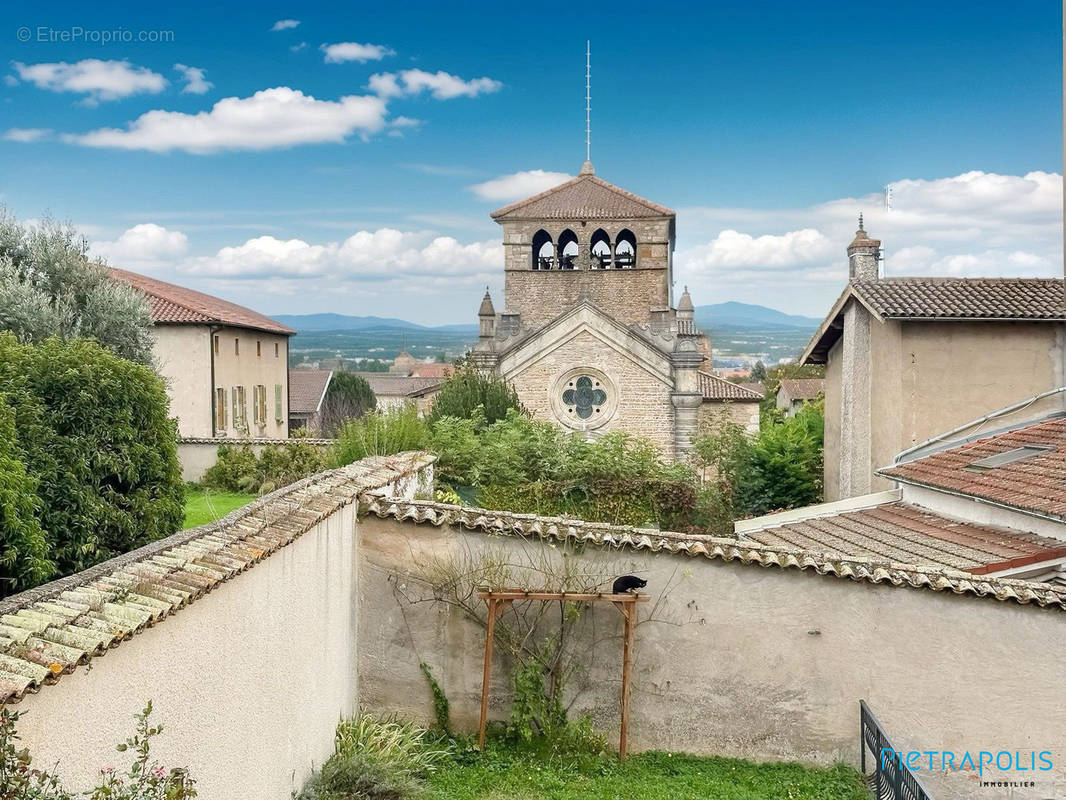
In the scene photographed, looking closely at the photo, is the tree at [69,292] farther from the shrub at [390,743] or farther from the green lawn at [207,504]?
the shrub at [390,743]

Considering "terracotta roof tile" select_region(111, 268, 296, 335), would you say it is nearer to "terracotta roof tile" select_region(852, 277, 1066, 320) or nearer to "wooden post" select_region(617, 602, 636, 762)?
"terracotta roof tile" select_region(852, 277, 1066, 320)

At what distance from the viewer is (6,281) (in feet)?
56.1

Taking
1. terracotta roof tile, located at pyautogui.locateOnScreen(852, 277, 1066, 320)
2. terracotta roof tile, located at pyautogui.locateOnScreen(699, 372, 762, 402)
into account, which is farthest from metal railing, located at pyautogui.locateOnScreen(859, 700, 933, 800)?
terracotta roof tile, located at pyautogui.locateOnScreen(699, 372, 762, 402)

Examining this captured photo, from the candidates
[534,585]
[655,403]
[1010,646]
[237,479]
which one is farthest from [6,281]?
[655,403]

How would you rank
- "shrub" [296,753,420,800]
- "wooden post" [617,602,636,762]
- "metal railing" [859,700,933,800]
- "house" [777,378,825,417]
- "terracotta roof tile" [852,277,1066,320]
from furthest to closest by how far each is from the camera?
"house" [777,378,825,417], "terracotta roof tile" [852,277,1066,320], "wooden post" [617,602,636,762], "shrub" [296,753,420,800], "metal railing" [859,700,933,800]

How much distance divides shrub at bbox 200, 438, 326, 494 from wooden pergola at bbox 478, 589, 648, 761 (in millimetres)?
14570

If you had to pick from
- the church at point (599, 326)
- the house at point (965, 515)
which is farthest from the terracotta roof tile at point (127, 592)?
the church at point (599, 326)

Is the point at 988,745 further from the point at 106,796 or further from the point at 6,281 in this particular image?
the point at 6,281

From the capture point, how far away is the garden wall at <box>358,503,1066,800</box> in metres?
8.41

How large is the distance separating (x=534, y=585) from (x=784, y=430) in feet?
51.3

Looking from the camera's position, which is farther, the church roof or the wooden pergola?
the church roof

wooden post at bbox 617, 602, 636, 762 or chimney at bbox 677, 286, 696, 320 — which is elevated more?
chimney at bbox 677, 286, 696, 320

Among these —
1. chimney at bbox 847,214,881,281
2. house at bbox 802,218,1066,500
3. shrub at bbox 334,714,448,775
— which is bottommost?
shrub at bbox 334,714,448,775

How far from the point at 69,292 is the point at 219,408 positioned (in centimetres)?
1090
